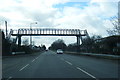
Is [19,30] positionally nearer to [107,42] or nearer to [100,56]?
[107,42]

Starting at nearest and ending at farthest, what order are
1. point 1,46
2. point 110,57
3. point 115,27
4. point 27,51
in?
point 110,57, point 115,27, point 1,46, point 27,51

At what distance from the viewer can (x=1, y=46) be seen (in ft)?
164

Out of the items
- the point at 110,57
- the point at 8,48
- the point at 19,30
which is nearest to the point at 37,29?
the point at 19,30

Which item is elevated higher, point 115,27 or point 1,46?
point 115,27

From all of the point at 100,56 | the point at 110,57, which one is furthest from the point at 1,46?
the point at 110,57

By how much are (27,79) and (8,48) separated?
42.5 meters

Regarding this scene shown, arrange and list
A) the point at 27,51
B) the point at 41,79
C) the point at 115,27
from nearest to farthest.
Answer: the point at 41,79 → the point at 115,27 → the point at 27,51

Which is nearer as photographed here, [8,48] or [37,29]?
[8,48]

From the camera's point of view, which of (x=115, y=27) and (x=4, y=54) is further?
(x=4, y=54)

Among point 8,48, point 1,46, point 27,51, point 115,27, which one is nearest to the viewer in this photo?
point 115,27

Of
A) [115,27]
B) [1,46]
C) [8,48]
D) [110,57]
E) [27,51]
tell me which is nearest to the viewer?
[110,57]

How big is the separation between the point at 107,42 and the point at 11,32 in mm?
39608

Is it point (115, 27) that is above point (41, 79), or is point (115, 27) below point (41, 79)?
above

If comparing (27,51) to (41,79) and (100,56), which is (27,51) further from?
(41,79)
